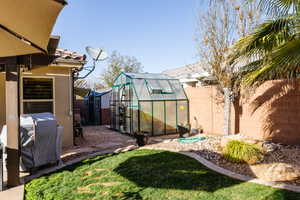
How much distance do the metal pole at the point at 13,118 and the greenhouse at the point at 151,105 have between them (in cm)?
589

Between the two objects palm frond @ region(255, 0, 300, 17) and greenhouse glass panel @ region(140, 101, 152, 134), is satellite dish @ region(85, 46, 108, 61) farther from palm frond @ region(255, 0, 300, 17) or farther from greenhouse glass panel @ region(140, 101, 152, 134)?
palm frond @ region(255, 0, 300, 17)

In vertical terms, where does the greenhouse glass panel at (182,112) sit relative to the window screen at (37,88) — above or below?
below

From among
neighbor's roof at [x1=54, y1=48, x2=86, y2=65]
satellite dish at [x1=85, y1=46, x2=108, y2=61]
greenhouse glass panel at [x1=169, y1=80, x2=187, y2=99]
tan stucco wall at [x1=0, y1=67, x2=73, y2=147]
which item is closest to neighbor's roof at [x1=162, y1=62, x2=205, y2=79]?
greenhouse glass panel at [x1=169, y1=80, x2=187, y2=99]

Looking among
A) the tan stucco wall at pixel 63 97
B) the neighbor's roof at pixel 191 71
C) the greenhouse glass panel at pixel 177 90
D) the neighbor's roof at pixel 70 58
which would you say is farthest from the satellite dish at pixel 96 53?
the greenhouse glass panel at pixel 177 90

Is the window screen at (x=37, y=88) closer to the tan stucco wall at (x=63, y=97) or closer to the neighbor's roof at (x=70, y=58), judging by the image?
the tan stucco wall at (x=63, y=97)

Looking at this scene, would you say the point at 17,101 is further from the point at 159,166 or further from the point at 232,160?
the point at 232,160

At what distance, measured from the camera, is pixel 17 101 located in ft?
13.8

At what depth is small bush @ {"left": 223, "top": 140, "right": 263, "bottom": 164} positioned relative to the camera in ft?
16.8

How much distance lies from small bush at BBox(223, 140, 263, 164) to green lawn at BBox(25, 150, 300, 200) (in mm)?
957

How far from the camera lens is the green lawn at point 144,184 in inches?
142

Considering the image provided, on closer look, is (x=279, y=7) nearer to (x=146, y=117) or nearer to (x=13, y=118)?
(x=13, y=118)

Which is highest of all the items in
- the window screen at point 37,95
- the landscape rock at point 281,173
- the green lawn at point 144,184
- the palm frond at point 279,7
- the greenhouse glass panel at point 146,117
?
the palm frond at point 279,7

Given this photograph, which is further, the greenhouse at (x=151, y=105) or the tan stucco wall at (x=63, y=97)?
the greenhouse at (x=151, y=105)

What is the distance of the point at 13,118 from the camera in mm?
4188
